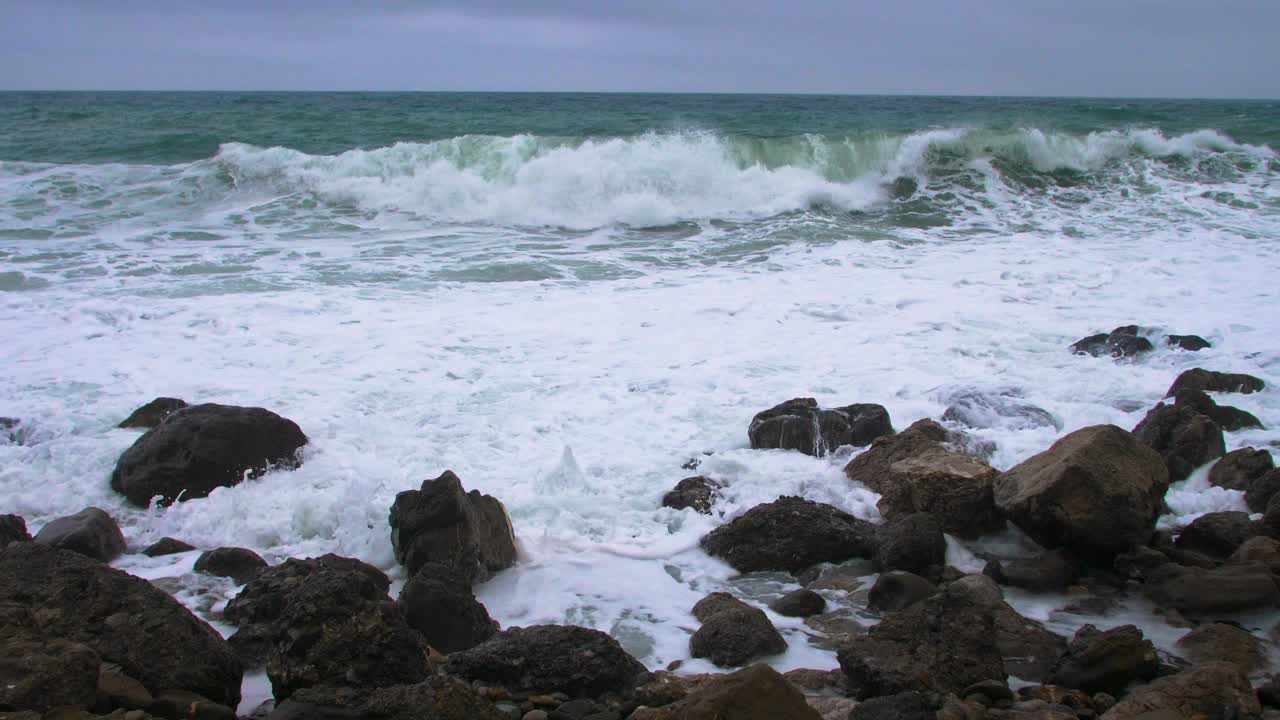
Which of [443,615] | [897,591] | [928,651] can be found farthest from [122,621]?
[897,591]

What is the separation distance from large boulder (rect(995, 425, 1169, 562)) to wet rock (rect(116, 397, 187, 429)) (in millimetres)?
5056

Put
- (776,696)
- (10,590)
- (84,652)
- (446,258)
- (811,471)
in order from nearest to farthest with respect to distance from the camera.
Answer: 1. (776,696)
2. (84,652)
3. (10,590)
4. (811,471)
5. (446,258)

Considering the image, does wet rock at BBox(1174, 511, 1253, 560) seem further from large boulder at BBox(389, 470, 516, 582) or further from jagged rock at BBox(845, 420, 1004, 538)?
large boulder at BBox(389, 470, 516, 582)

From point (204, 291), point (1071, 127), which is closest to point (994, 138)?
point (1071, 127)

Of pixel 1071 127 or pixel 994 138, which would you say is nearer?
pixel 994 138

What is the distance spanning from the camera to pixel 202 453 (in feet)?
17.7

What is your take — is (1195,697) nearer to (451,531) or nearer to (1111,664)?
(1111,664)

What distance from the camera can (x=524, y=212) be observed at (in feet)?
51.4

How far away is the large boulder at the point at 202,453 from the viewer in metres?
5.28

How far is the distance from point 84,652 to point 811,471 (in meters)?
3.78

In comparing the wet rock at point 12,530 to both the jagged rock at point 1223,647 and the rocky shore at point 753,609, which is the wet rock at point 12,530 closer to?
the rocky shore at point 753,609

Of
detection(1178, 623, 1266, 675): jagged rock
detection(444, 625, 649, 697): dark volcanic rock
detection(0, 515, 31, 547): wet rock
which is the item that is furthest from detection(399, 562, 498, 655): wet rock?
detection(1178, 623, 1266, 675): jagged rock

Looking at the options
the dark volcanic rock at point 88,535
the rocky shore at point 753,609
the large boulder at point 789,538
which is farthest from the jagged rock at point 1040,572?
the dark volcanic rock at point 88,535

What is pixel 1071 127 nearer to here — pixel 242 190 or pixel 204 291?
pixel 242 190
